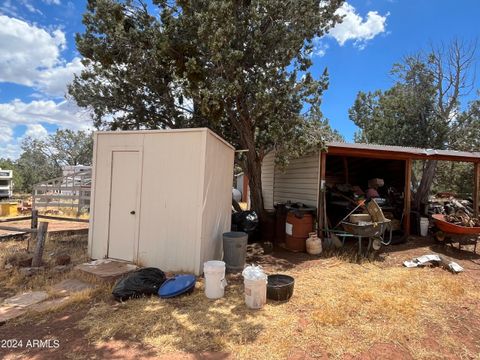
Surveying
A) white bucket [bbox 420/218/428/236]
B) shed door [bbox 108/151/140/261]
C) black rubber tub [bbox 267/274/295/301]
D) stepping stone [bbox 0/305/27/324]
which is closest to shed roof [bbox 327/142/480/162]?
white bucket [bbox 420/218/428/236]

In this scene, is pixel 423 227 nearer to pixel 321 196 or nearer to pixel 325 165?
pixel 325 165

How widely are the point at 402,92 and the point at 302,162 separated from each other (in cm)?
988

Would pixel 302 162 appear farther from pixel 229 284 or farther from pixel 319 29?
pixel 229 284

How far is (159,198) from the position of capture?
18.3 ft

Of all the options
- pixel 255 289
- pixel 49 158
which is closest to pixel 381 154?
pixel 255 289

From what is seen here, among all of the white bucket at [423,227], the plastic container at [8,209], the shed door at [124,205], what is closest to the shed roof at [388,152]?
the white bucket at [423,227]

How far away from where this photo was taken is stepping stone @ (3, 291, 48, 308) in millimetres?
4148

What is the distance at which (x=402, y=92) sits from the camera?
15328mm

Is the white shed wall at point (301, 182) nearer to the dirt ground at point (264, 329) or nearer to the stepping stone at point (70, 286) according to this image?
the dirt ground at point (264, 329)

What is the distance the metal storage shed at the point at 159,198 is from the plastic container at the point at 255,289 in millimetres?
1399

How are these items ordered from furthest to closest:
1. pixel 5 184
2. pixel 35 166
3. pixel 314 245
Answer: pixel 35 166
pixel 5 184
pixel 314 245

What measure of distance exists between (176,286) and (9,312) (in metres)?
2.04

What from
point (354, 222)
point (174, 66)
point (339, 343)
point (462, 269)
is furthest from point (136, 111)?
point (462, 269)

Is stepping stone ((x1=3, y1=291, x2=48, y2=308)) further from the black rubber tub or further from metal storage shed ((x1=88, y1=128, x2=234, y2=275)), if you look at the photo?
the black rubber tub
